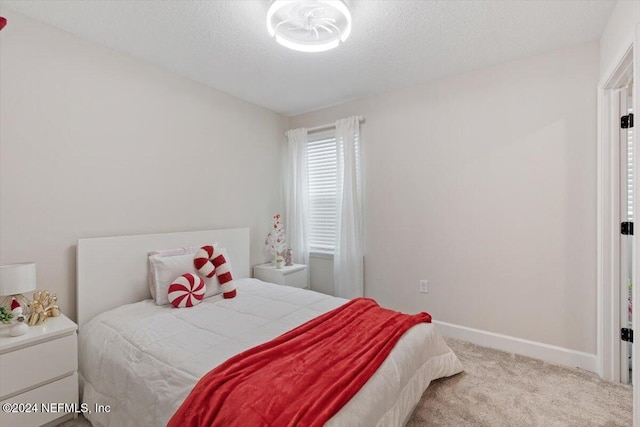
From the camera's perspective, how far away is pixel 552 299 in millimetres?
2562

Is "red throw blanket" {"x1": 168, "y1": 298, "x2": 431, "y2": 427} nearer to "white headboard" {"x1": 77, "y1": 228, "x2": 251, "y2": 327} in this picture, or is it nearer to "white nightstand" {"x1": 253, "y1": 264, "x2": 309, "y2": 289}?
"white headboard" {"x1": 77, "y1": 228, "x2": 251, "y2": 327}

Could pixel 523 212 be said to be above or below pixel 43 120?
below

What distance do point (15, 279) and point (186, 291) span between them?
38.6 inches

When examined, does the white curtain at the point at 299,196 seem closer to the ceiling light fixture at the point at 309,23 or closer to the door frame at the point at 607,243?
the ceiling light fixture at the point at 309,23

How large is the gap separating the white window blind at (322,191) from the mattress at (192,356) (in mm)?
1558

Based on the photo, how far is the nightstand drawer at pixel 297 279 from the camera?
3.54m

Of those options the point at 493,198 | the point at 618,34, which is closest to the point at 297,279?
the point at 493,198

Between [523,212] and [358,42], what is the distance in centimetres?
202

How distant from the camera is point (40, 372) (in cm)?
175

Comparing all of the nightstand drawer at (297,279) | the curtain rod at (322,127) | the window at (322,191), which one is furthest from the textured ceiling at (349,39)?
the nightstand drawer at (297,279)

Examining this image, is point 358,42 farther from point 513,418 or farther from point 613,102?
point 513,418

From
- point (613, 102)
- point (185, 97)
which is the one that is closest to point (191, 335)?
point (185, 97)

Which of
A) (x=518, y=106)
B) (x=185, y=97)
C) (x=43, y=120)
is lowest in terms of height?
Result: (x=43, y=120)

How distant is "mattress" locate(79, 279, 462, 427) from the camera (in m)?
1.42
